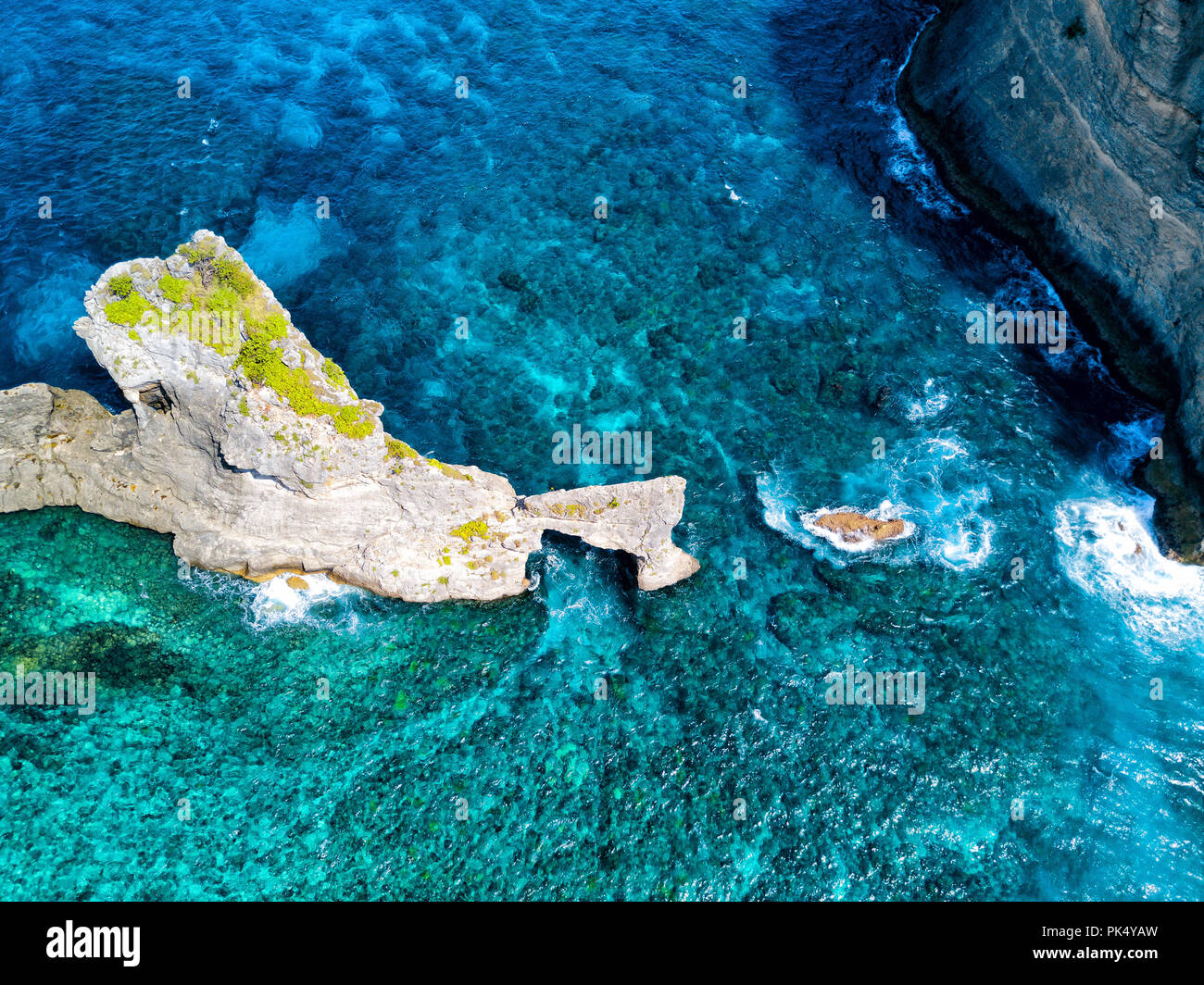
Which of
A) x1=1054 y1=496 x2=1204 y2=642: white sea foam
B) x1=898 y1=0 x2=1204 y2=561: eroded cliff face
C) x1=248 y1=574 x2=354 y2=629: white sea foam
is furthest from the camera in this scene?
x1=898 y1=0 x2=1204 y2=561: eroded cliff face

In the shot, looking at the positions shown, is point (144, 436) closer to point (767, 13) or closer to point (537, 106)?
point (537, 106)

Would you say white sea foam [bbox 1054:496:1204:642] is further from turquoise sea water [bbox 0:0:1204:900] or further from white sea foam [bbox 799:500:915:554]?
white sea foam [bbox 799:500:915:554]

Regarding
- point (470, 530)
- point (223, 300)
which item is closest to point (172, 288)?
point (223, 300)

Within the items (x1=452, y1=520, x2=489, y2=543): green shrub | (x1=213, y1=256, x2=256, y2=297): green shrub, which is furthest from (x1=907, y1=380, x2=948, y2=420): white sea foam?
(x1=213, y1=256, x2=256, y2=297): green shrub

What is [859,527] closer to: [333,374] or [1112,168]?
[1112,168]

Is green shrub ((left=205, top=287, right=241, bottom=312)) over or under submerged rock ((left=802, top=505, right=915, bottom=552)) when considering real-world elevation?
over
